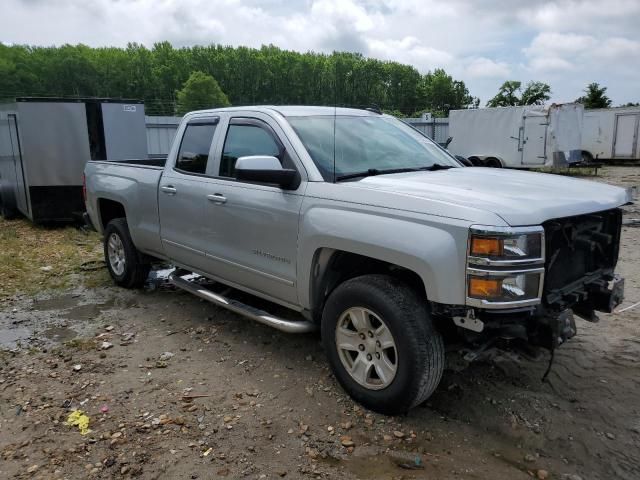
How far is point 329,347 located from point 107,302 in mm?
3299

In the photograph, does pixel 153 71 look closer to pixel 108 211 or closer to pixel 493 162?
pixel 493 162

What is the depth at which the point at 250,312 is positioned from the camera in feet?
13.6

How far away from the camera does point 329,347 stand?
140 inches

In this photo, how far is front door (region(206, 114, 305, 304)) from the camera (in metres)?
3.80

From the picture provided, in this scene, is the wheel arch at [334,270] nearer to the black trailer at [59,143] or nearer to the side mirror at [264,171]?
the side mirror at [264,171]

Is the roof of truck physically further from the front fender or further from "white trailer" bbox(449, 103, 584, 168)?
"white trailer" bbox(449, 103, 584, 168)

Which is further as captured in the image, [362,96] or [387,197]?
[362,96]

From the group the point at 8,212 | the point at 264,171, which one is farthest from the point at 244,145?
the point at 8,212

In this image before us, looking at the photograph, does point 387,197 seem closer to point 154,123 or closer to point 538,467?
point 538,467

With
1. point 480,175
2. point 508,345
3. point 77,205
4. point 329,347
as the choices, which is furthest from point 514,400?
point 77,205

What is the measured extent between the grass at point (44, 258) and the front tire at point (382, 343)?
4152 millimetres

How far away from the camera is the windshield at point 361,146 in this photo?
381cm

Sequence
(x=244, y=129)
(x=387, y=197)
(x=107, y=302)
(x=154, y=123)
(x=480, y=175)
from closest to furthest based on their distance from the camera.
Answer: (x=387, y=197) < (x=480, y=175) < (x=244, y=129) < (x=107, y=302) < (x=154, y=123)

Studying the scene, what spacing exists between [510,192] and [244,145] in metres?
2.15
